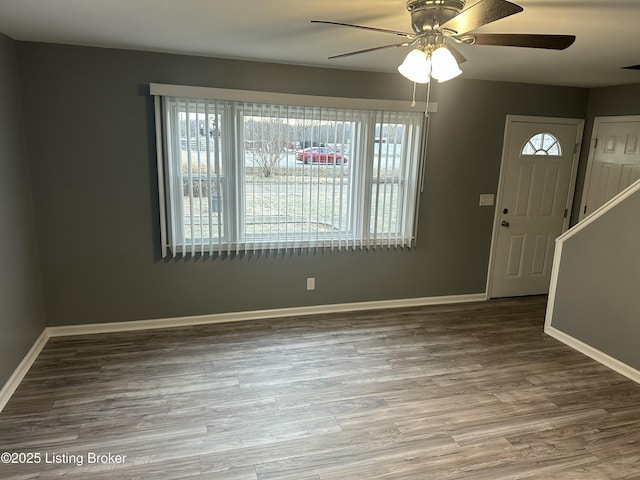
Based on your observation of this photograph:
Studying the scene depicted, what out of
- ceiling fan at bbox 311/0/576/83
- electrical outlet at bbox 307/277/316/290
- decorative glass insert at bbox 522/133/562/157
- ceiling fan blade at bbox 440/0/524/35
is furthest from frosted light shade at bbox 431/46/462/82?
decorative glass insert at bbox 522/133/562/157

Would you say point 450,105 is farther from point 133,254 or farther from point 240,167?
point 133,254

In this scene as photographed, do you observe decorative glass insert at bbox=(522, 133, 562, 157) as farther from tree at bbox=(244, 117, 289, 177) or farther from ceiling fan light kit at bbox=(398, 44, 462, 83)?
A: ceiling fan light kit at bbox=(398, 44, 462, 83)

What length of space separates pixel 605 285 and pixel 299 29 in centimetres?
299

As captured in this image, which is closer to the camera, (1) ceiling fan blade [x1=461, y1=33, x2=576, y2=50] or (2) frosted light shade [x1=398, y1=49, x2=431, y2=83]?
(1) ceiling fan blade [x1=461, y1=33, x2=576, y2=50]

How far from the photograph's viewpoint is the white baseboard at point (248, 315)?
3508 mm

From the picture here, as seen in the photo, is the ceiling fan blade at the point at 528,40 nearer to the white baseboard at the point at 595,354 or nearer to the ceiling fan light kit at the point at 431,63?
the ceiling fan light kit at the point at 431,63

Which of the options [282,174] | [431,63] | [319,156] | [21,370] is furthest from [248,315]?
[431,63]

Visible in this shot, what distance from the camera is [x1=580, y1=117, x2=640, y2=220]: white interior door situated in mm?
4082

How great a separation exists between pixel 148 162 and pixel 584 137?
447 centimetres

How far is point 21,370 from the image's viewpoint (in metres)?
2.84

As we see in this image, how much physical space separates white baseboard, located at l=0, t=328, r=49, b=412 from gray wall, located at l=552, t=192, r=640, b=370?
424 centimetres

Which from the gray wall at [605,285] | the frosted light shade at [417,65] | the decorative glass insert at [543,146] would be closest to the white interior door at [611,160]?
the decorative glass insert at [543,146]

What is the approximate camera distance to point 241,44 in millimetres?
2893

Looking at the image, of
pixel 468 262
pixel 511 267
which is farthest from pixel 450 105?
pixel 511 267
